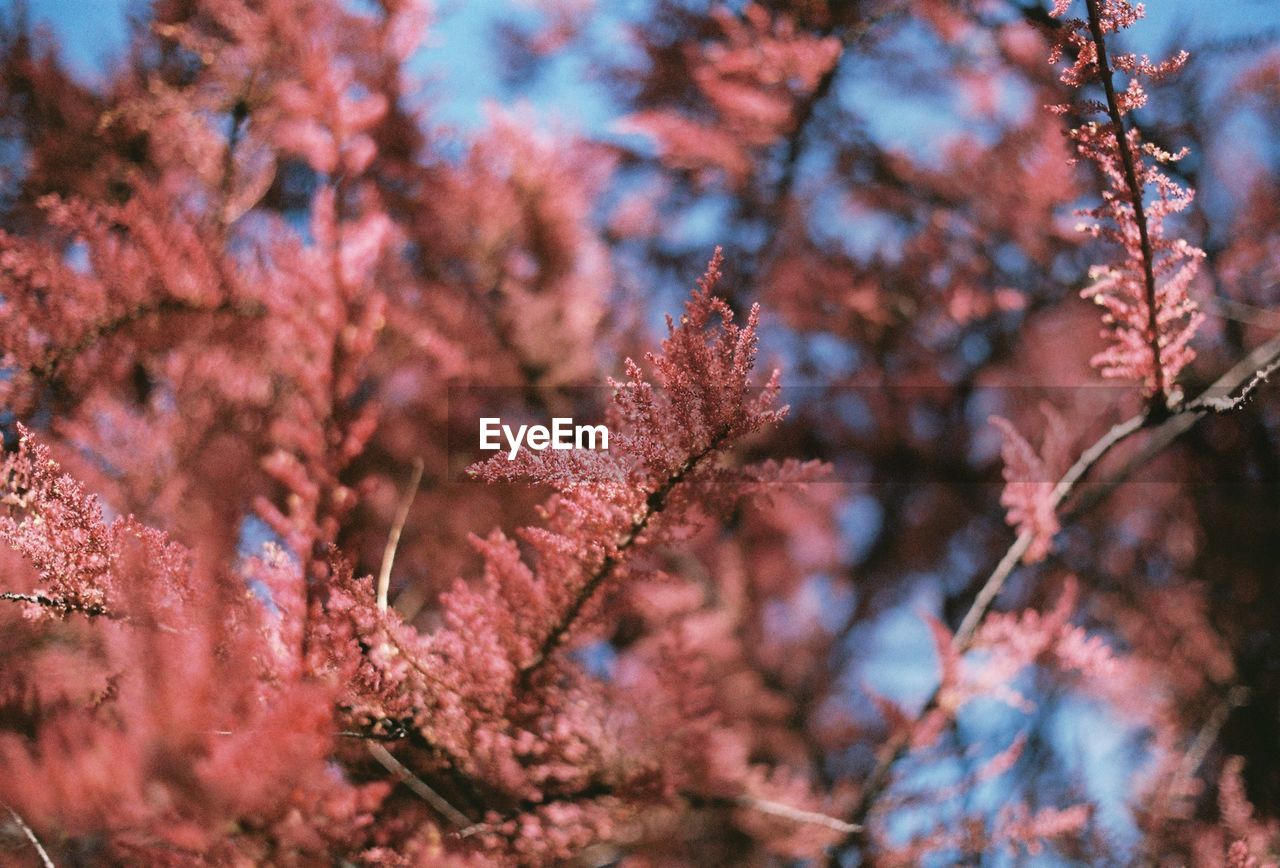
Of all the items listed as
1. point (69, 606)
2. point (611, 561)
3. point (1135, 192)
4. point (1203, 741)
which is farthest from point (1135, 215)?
point (1203, 741)

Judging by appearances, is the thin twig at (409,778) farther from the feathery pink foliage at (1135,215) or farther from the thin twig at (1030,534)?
the feathery pink foliage at (1135,215)

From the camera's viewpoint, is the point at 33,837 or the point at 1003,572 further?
the point at 1003,572

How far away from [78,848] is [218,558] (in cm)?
25

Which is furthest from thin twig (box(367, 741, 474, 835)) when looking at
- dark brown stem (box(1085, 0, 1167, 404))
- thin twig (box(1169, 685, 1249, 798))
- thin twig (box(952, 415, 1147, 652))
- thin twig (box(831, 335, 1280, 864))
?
thin twig (box(1169, 685, 1249, 798))

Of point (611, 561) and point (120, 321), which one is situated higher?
point (120, 321)

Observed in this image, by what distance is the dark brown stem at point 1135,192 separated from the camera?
0.52 m

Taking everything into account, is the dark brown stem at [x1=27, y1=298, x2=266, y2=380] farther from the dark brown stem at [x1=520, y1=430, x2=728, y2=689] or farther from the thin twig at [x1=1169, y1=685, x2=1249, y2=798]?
the thin twig at [x1=1169, y1=685, x2=1249, y2=798]

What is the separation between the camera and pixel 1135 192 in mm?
573

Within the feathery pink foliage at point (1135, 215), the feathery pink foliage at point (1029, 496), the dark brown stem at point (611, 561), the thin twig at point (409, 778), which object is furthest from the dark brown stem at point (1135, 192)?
the thin twig at point (409, 778)

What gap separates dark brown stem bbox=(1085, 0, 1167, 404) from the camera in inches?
20.6

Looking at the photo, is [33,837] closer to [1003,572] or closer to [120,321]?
[120,321]

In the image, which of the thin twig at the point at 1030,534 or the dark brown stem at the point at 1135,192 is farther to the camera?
the thin twig at the point at 1030,534

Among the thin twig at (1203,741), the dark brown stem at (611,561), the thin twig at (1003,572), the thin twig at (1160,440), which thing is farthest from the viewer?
the thin twig at (1203,741)

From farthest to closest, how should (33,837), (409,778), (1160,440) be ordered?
(1160,440), (409,778), (33,837)
